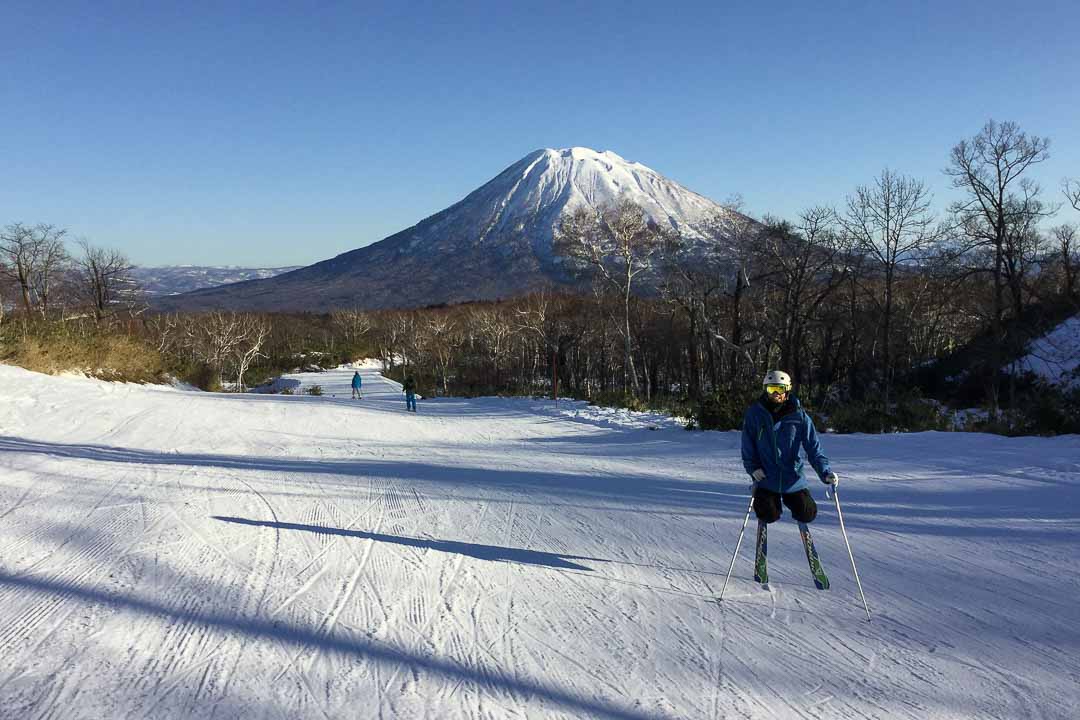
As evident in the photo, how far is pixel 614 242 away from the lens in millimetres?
34562

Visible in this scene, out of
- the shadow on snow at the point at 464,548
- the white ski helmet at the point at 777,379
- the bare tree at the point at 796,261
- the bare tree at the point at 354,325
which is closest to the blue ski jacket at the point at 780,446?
the white ski helmet at the point at 777,379

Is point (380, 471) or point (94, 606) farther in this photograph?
point (380, 471)

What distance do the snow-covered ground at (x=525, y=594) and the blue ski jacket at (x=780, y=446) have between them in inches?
34.3

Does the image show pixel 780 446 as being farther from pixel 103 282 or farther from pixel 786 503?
pixel 103 282

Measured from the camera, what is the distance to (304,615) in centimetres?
443

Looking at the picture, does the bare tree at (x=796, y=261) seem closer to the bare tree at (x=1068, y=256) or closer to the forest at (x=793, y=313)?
the forest at (x=793, y=313)

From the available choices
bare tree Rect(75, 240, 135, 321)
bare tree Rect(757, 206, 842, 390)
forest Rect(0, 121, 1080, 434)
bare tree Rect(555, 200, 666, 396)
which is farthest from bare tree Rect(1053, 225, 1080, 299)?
bare tree Rect(75, 240, 135, 321)

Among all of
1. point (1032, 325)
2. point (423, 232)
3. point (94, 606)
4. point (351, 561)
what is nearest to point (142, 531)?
point (94, 606)

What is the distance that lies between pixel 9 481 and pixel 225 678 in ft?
24.2

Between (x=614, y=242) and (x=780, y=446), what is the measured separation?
30851 millimetres

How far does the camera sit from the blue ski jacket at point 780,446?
4.65 m

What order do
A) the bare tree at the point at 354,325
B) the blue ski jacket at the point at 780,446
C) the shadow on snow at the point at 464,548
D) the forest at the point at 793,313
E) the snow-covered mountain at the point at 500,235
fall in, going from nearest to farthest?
1. the blue ski jacket at the point at 780,446
2. the shadow on snow at the point at 464,548
3. the forest at the point at 793,313
4. the bare tree at the point at 354,325
5. the snow-covered mountain at the point at 500,235

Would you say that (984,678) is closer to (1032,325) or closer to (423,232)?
(1032,325)

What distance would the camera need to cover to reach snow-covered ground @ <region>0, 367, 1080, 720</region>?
341 cm
